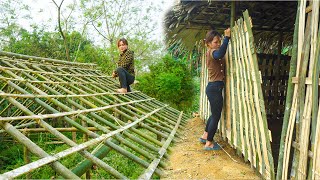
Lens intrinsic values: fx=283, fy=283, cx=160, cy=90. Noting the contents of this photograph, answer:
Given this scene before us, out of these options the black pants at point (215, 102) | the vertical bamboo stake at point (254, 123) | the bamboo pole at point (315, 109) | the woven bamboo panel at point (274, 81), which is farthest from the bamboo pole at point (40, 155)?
the woven bamboo panel at point (274, 81)

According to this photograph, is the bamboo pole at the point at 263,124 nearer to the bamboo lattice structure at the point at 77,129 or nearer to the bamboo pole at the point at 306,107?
the bamboo pole at the point at 306,107

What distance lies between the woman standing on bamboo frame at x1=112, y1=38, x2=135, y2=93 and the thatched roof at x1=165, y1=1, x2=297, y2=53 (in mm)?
815

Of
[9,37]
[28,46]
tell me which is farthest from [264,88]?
[9,37]

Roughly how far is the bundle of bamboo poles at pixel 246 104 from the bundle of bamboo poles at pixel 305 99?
30 centimetres

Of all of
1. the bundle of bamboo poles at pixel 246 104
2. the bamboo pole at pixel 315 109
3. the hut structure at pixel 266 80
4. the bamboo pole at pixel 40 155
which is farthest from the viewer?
the bundle of bamboo poles at pixel 246 104

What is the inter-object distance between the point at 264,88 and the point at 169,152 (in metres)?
3.45

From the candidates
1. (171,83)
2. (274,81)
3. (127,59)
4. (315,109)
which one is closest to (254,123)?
(315,109)

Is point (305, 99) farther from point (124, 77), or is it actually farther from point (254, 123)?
point (124, 77)

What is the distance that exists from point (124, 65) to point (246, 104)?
2707 mm

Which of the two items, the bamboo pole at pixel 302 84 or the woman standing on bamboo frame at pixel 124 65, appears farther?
the woman standing on bamboo frame at pixel 124 65

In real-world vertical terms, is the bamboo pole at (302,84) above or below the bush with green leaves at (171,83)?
above

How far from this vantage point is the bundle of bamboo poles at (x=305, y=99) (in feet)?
6.50

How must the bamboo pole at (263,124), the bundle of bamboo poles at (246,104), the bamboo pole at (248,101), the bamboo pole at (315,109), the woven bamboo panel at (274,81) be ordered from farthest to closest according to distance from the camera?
the woven bamboo panel at (274,81)
the bamboo pole at (248,101)
the bundle of bamboo poles at (246,104)
the bamboo pole at (263,124)
the bamboo pole at (315,109)

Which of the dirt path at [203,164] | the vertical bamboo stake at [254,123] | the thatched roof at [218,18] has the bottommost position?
the dirt path at [203,164]
